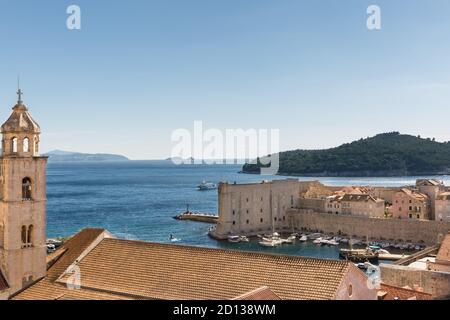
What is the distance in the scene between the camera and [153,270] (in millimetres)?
16844

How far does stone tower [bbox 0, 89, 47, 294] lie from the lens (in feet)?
59.0

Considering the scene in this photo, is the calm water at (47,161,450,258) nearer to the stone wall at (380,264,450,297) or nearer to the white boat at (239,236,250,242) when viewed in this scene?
the white boat at (239,236,250,242)

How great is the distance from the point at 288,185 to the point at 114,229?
80.4 feet

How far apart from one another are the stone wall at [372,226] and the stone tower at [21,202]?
4394 centimetres

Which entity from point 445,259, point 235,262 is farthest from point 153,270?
point 445,259

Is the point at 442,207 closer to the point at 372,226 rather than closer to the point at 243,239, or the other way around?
the point at 372,226

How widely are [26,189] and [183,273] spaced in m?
6.77

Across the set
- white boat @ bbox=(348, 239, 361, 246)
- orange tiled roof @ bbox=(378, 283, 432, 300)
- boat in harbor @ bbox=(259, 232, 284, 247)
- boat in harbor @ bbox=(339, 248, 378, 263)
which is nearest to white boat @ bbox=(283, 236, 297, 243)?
boat in harbor @ bbox=(259, 232, 284, 247)

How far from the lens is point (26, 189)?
18531mm

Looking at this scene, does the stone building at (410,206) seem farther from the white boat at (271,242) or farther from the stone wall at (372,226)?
the white boat at (271,242)

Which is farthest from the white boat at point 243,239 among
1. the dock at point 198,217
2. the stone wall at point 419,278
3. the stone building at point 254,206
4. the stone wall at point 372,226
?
the stone wall at point 419,278

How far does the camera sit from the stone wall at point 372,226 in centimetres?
5428

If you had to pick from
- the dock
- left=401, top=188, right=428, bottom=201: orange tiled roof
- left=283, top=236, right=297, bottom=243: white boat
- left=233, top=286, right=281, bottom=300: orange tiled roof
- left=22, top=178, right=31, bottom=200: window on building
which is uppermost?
left=22, top=178, right=31, bottom=200: window on building

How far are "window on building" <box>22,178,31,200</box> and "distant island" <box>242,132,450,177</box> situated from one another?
154832 mm
